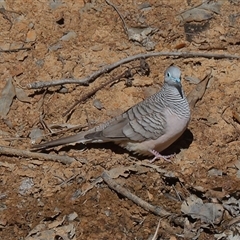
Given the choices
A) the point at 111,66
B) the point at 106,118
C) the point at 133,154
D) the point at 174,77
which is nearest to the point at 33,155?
the point at 106,118

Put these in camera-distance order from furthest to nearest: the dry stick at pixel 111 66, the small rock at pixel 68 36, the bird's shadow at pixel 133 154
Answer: the small rock at pixel 68 36
the dry stick at pixel 111 66
the bird's shadow at pixel 133 154

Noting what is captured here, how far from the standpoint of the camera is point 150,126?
6.32 meters

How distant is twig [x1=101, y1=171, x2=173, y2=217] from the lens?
5902 mm

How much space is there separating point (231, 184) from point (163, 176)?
0.67m

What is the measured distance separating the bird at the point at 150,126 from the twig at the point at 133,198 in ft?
1.41

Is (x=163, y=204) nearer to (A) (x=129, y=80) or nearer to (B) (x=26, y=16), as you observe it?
(A) (x=129, y=80)

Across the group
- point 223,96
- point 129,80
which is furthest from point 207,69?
point 129,80

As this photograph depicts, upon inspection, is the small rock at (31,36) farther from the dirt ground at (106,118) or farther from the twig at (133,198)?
the twig at (133,198)

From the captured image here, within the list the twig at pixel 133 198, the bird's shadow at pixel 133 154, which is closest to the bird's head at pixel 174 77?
the bird's shadow at pixel 133 154

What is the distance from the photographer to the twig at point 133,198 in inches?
232

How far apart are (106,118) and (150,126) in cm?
74

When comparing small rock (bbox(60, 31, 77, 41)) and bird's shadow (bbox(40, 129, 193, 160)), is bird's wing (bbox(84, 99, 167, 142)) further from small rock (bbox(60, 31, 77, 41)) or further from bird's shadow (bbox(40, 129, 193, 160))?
small rock (bbox(60, 31, 77, 41))

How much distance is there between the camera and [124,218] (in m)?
5.89

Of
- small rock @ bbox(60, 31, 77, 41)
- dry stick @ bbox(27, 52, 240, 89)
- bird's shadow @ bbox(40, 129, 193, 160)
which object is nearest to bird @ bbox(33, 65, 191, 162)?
bird's shadow @ bbox(40, 129, 193, 160)
